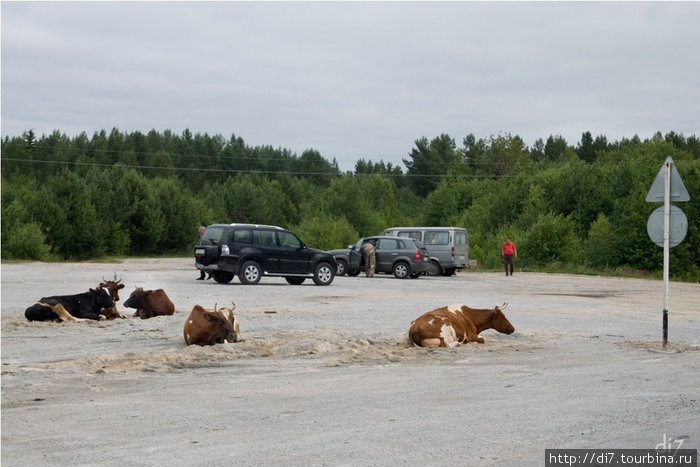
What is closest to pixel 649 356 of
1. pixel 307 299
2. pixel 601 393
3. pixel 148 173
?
pixel 601 393

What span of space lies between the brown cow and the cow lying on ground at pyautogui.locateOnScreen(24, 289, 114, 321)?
4482 mm

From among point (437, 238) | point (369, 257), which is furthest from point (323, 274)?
point (437, 238)

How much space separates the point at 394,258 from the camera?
39312 mm

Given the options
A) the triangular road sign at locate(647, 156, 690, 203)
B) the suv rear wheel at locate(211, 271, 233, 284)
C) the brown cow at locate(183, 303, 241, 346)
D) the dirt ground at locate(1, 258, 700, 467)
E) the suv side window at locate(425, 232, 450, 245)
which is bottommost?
the dirt ground at locate(1, 258, 700, 467)

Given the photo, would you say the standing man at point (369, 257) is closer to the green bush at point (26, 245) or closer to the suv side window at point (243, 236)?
the suv side window at point (243, 236)

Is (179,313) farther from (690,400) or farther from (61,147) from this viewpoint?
(61,147)

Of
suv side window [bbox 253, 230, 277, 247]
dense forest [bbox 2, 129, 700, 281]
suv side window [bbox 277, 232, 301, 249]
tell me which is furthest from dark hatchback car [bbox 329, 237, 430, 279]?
dense forest [bbox 2, 129, 700, 281]

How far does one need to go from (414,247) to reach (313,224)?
42.1 meters

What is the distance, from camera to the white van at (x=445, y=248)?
4206 cm

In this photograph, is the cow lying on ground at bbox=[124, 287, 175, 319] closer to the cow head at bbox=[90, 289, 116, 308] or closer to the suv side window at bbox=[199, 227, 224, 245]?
the cow head at bbox=[90, 289, 116, 308]

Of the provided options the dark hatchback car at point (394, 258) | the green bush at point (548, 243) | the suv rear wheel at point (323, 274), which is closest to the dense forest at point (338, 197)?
the green bush at point (548, 243)

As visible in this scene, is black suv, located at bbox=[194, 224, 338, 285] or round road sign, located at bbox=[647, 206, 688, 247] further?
black suv, located at bbox=[194, 224, 338, 285]

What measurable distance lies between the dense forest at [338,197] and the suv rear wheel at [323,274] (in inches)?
921

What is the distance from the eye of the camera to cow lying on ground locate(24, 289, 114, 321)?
18188 millimetres
